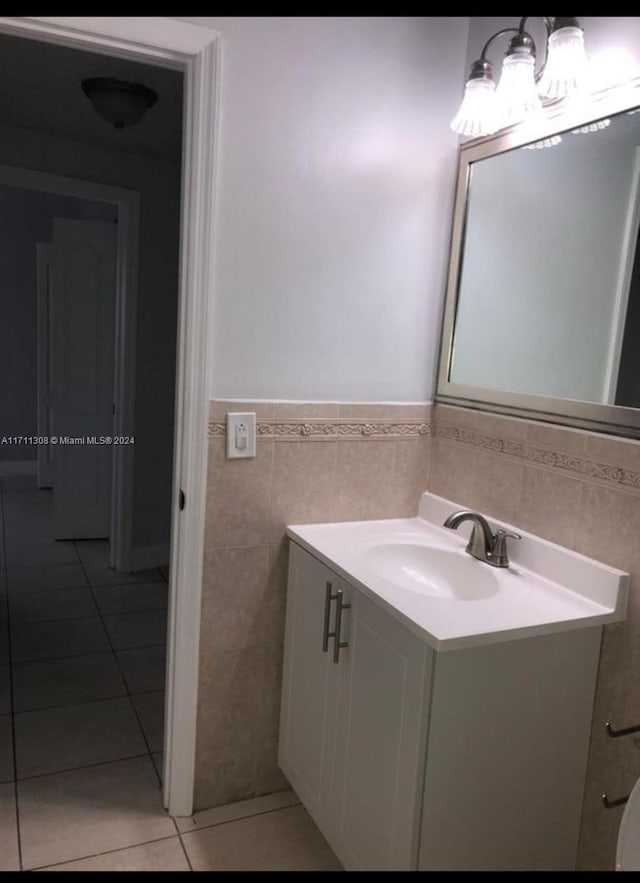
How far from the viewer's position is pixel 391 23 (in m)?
1.81

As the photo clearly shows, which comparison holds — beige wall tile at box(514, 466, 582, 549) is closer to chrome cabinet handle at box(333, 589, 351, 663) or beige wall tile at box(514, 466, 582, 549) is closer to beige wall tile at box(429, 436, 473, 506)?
beige wall tile at box(429, 436, 473, 506)

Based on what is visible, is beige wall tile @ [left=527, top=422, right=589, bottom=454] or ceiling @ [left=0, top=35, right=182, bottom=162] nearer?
beige wall tile @ [left=527, top=422, right=589, bottom=454]

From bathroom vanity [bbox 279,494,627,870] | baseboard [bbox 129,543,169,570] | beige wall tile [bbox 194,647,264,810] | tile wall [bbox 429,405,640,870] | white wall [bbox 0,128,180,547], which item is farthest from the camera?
baseboard [bbox 129,543,169,570]

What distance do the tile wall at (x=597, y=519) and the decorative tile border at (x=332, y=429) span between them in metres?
0.29

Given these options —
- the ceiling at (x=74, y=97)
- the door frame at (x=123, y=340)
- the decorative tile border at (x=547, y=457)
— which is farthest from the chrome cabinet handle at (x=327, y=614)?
the door frame at (x=123, y=340)

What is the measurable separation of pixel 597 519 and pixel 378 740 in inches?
28.0

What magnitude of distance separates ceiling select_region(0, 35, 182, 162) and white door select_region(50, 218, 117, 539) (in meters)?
0.76

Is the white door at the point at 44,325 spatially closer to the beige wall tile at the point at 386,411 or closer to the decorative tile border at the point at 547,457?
the beige wall tile at the point at 386,411

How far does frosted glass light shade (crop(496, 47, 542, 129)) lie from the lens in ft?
5.13

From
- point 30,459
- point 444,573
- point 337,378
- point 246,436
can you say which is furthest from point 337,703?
point 30,459

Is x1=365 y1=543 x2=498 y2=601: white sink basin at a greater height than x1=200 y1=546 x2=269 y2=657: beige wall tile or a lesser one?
greater

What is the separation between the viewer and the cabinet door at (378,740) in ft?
4.48

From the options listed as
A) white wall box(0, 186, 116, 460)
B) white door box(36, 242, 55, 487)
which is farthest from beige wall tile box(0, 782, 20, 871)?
white wall box(0, 186, 116, 460)

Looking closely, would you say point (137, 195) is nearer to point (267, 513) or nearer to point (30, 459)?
point (267, 513)
